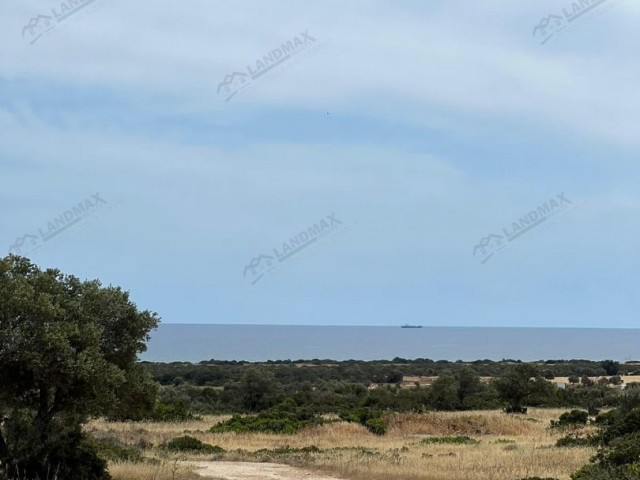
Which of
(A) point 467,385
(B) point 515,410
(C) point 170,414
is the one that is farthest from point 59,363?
(A) point 467,385

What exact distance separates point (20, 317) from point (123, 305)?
244cm

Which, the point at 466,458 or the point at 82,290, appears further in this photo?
the point at 466,458

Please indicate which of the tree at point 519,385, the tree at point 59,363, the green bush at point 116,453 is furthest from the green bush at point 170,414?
the tree at point 59,363

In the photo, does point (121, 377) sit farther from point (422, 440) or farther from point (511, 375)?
point (511, 375)

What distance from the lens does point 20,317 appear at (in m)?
14.0

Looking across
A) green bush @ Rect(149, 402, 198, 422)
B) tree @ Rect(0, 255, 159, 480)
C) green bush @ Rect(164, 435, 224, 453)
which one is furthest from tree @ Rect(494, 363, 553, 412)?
tree @ Rect(0, 255, 159, 480)

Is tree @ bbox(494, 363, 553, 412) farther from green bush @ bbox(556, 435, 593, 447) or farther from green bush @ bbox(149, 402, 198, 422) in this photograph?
green bush @ bbox(556, 435, 593, 447)

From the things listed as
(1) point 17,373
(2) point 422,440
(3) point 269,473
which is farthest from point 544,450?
(1) point 17,373

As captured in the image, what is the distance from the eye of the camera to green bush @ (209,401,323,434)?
35.7 metres

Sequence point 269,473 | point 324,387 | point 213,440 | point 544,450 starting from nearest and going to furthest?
point 269,473
point 544,450
point 213,440
point 324,387

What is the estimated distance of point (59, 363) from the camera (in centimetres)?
1397

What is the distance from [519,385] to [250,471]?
3056 centimetres

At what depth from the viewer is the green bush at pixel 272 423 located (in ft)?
117

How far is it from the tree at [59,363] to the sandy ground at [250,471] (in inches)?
157
